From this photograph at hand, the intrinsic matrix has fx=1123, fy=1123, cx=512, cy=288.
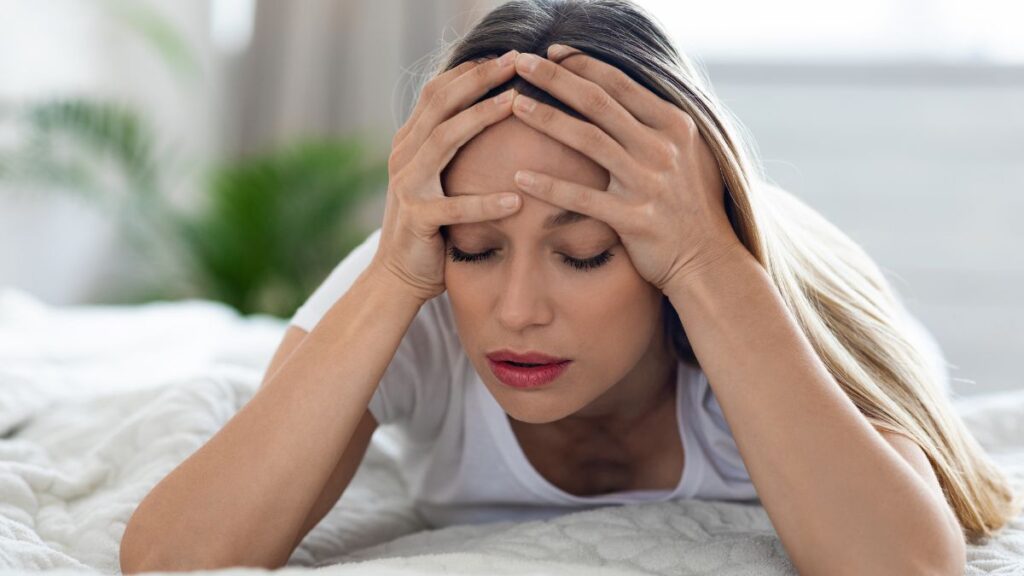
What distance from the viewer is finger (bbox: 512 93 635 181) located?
122cm

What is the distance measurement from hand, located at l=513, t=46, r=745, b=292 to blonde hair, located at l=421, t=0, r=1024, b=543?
0.03m

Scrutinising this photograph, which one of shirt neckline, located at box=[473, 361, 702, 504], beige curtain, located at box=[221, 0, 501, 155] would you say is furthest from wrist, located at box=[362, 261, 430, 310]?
beige curtain, located at box=[221, 0, 501, 155]

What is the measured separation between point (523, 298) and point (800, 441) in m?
0.33

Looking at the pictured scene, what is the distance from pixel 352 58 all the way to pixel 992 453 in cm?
340

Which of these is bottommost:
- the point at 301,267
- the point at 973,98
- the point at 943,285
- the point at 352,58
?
the point at 301,267

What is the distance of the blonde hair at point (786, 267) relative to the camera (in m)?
1.30

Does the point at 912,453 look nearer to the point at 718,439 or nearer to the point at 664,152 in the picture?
the point at 718,439

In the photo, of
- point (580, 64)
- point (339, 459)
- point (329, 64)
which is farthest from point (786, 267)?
point (329, 64)

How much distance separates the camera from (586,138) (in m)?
1.22

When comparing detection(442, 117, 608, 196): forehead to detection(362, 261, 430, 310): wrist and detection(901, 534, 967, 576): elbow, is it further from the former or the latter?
detection(901, 534, 967, 576): elbow

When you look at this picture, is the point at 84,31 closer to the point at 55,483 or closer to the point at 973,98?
the point at 55,483

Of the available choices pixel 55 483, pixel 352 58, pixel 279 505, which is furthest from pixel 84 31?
pixel 279 505

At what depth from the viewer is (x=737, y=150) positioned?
133 centimetres

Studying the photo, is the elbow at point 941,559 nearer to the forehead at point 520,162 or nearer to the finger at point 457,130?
the forehead at point 520,162
